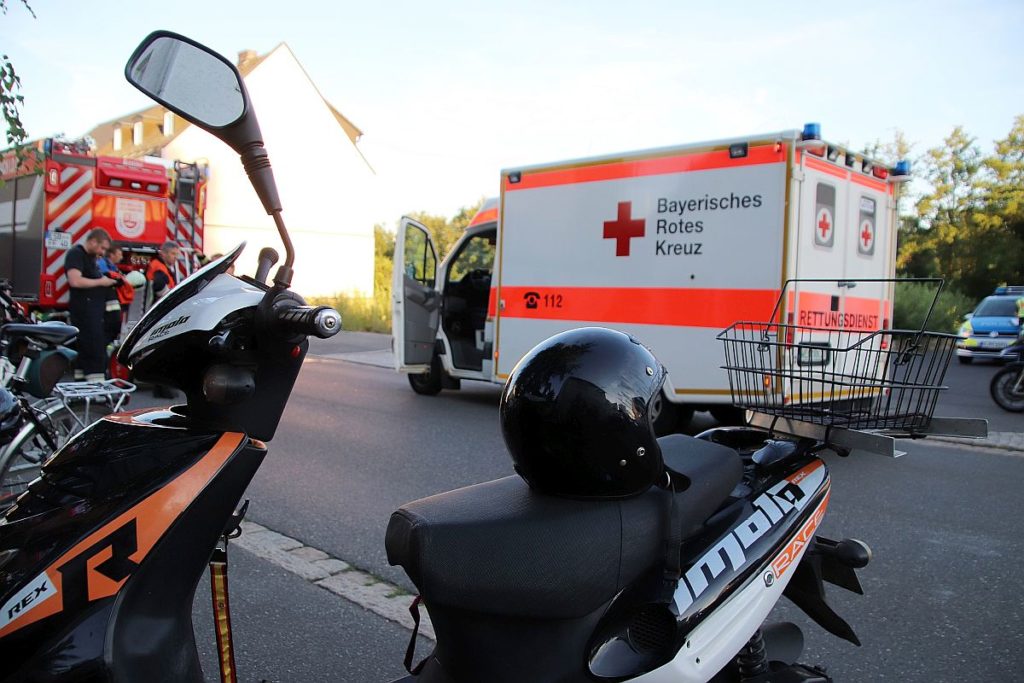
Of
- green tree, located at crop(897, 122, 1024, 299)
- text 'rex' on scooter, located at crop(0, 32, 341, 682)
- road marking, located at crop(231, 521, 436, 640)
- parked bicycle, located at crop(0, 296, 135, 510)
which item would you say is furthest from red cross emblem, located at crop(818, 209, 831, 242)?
green tree, located at crop(897, 122, 1024, 299)

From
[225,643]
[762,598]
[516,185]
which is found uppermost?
[516,185]

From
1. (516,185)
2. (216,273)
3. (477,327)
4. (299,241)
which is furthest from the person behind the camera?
(299,241)

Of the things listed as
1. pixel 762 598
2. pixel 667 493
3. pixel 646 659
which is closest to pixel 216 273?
pixel 667 493

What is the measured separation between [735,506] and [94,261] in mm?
7781

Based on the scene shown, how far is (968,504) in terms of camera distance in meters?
5.23

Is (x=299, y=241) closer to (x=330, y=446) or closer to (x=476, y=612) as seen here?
(x=330, y=446)

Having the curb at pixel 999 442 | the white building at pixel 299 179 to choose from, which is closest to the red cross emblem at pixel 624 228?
the curb at pixel 999 442

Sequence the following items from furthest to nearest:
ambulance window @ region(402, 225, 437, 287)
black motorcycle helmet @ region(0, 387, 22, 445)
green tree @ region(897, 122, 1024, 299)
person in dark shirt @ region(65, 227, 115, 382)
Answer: green tree @ region(897, 122, 1024, 299) < ambulance window @ region(402, 225, 437, 287) < person in dark shirt @ region(65, 227, 115, 382) < black motorcycle helmet @ region(0, 387, 22, 445)

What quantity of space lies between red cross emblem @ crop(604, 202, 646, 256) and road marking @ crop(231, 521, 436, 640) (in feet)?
14.8

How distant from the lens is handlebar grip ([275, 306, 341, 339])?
1.70m

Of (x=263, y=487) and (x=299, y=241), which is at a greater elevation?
(x=299, y=241)

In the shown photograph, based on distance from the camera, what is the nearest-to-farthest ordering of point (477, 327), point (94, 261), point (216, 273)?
point (216, 273) < point (94, 261) < point (477, 327)

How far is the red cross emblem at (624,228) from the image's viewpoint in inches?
297

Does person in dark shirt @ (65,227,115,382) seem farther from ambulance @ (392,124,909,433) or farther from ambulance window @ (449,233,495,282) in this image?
ambulance window @ (449,233,495,282)
